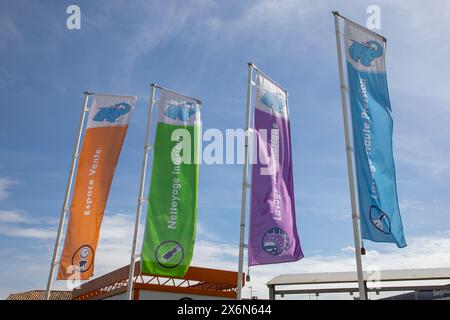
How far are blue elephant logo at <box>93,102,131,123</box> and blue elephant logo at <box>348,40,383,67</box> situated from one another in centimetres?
864

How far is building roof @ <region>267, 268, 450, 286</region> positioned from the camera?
27.4 m

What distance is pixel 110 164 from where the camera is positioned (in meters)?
16.0

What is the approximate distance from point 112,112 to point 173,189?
419 cm

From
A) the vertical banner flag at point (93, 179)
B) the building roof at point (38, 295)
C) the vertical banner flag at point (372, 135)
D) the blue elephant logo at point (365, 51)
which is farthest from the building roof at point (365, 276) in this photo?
the building roof at point (38, 295)

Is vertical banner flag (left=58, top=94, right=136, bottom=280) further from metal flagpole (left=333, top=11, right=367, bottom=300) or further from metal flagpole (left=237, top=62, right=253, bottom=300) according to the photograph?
metal flagpole (left=333, top=11, right=367, bottom=300)

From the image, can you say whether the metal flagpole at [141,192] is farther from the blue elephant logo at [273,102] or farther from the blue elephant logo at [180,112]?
the blue elephant logo at [273,102]

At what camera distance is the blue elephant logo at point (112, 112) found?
1677 cm

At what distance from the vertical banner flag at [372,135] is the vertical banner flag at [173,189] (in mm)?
6028

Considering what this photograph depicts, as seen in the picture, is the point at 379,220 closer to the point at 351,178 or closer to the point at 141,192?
the point at 351,178

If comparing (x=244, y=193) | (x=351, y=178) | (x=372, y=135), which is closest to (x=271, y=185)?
(x=244, y=193)

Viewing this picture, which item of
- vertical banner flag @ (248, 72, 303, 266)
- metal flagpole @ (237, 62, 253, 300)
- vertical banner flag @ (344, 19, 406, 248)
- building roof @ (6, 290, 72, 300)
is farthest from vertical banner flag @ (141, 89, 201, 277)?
building roof @ (6, 290, 72, 300)

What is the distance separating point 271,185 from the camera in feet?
43.8
